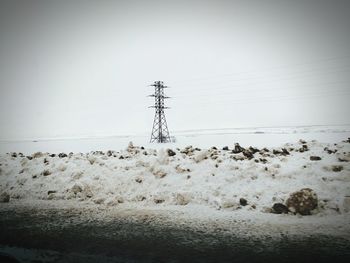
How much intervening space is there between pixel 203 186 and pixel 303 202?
213cm

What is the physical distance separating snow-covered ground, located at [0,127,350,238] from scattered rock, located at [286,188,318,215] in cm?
11

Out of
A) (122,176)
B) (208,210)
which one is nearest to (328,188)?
(208,210)

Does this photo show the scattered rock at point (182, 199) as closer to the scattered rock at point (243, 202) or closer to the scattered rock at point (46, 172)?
the scattered rock at point (243, 202)

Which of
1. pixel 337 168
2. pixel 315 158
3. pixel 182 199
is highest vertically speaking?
pixel 315 158

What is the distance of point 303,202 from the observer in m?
4.08

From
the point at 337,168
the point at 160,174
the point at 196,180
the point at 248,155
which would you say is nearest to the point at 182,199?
the point at 196,180

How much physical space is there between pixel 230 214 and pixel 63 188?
4.61 m

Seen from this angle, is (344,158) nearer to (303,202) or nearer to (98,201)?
(303,202)

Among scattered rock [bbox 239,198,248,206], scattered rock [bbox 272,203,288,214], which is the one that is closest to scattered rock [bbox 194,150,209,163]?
scattered rock [bbox 239,198,248,206]

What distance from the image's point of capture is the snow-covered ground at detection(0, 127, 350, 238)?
160 inches

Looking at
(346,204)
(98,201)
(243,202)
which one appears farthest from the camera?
(98,201)

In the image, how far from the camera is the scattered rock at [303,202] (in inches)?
159

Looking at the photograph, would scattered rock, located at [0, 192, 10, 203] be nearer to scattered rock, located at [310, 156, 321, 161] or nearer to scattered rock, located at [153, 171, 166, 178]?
scattered rock, located at [153, 171, 166, 178]

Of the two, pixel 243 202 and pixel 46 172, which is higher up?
pixel 46 172
